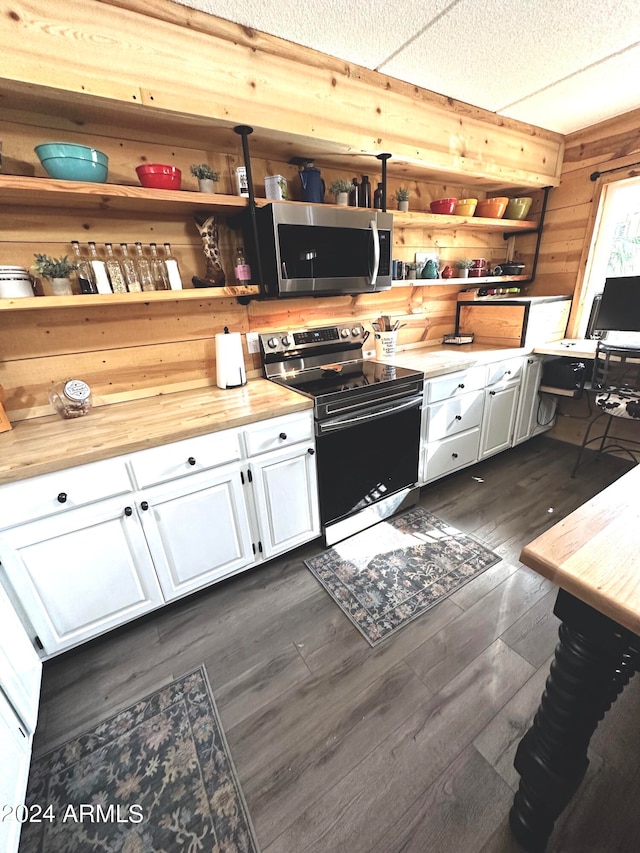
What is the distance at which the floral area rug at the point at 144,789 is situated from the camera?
987 millimetres

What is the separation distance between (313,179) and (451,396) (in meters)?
1.52

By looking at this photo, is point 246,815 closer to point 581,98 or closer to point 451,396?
point 451,396

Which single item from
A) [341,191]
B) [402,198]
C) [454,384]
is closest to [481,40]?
[402,198]

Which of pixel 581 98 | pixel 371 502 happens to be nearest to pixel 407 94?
pixel 581 98

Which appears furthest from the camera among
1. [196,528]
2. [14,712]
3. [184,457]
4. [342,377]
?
[342,377]

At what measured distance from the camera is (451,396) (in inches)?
91.7

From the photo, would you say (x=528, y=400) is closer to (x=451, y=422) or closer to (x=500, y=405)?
(x=500, y=405)

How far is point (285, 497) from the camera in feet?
5.89

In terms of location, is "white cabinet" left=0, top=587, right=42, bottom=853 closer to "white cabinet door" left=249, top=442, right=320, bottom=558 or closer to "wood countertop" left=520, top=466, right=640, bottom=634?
"white cabinet door" left=249, top=442, right=320, bottom=558

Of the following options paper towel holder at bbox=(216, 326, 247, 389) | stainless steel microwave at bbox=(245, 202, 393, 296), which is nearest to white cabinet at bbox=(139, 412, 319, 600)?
paper towel holder at bbox=(216, 326, 247, 389)

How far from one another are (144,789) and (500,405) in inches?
111

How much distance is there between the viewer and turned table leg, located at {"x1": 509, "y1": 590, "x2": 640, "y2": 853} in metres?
0.67

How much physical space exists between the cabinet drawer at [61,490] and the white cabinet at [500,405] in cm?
237

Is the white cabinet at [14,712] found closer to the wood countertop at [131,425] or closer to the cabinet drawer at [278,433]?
the wood countertop at [131,425]
